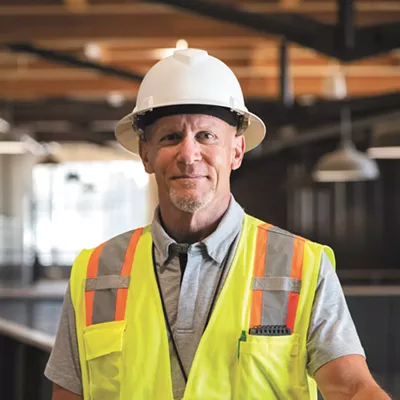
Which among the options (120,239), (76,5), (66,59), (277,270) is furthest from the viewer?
(66,59)

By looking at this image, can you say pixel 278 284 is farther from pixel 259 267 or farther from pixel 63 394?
pixel 63 394

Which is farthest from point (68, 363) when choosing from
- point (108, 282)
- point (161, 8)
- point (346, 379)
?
point (161, 8)

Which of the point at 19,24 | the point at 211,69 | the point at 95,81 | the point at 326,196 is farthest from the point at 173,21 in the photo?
the point at 326,196

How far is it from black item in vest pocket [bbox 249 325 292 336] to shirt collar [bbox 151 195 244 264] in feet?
0.66

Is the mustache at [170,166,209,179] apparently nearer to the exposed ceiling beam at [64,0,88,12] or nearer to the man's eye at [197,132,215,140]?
the man's eye at [197,132,215,140]

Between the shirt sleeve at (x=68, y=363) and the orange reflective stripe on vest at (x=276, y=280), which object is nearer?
the orange reflective stripe on vest at (x=276, y=280)

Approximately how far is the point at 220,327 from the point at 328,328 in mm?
235

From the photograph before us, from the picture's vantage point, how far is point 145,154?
204cm

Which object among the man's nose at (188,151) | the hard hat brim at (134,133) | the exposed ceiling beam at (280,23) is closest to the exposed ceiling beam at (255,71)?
the exposed ceiling beam at (280,23)

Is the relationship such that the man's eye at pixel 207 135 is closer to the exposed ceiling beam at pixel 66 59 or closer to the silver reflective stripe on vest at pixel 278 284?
the silver reflective stripe on vest at pixel 278 284

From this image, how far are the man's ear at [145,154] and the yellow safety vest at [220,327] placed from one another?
196 millimetres

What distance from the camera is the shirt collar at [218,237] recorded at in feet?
6.37

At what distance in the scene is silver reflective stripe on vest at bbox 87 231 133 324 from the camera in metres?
1.98

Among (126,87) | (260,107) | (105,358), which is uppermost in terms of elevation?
(126,87)
